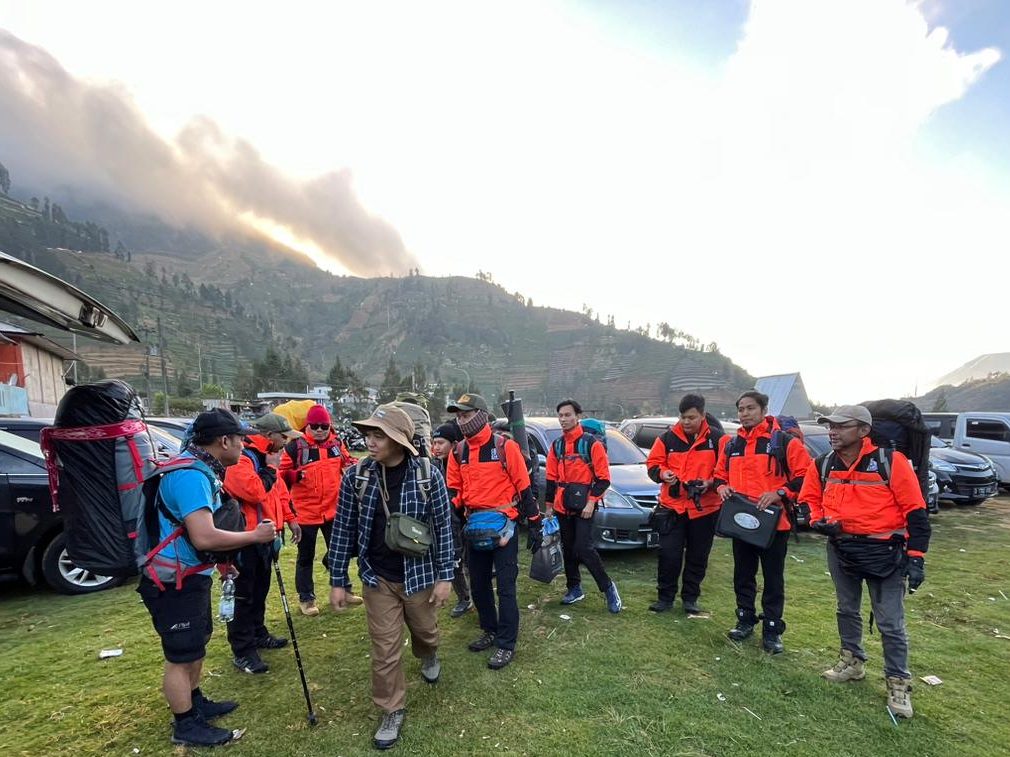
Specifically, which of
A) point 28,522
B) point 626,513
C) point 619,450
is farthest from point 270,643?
point 619,450

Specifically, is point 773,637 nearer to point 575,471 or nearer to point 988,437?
point 575,471

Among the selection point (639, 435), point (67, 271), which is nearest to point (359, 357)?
point (67, 271)

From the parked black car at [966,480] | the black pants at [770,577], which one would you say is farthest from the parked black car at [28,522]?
the parked black car at [966,480]

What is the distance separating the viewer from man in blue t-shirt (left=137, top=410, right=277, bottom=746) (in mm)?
2494

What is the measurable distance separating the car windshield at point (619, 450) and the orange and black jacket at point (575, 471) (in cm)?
241

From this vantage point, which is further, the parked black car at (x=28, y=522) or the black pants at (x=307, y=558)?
A: the parked black car at (x=28, y=522)

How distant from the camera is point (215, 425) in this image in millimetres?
2715

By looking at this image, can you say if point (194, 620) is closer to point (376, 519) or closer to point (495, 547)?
point (376, 519)

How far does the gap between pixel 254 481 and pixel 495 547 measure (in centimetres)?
183

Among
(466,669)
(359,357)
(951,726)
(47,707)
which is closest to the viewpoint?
(951,726)

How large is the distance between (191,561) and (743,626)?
162 inches

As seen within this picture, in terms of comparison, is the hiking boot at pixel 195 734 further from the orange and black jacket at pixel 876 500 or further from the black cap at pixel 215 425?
the orange and black jacket at pixel 876 500

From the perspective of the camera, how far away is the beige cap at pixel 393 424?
2.75m

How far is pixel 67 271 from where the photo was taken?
110 m
